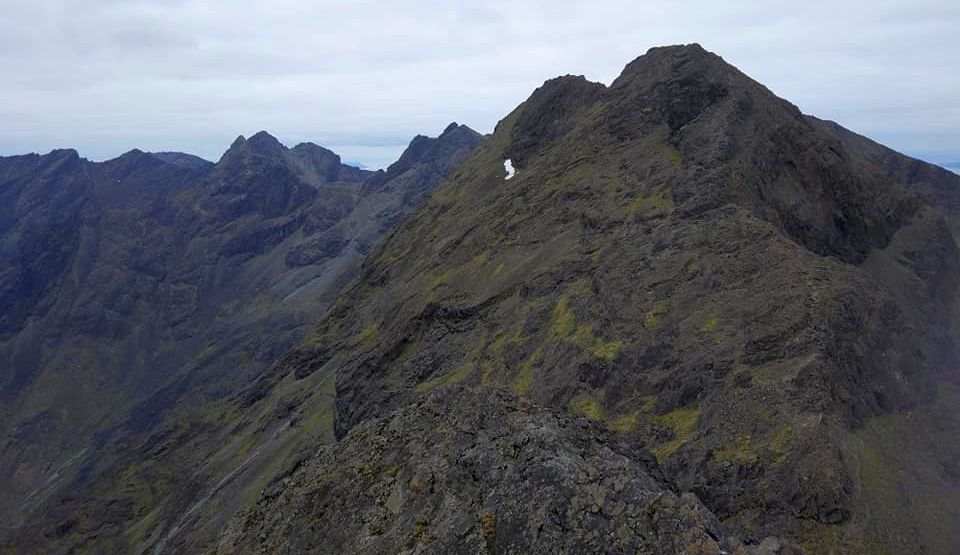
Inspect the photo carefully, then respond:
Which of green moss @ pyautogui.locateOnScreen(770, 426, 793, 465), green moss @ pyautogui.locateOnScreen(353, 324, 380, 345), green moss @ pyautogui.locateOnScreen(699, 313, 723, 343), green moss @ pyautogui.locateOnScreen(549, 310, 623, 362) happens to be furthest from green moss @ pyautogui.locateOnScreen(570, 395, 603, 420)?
green moss @ pyautogui.locateOnScreen(353, 324, 380, 345)

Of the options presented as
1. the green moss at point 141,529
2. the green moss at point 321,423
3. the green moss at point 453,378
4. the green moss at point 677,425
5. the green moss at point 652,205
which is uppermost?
the green moss at point 652,205

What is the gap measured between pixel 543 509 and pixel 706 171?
173 ft

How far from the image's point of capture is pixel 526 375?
190 ft

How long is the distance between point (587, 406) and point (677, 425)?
8.03 m

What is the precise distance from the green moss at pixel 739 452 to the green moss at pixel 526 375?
19.4 meters

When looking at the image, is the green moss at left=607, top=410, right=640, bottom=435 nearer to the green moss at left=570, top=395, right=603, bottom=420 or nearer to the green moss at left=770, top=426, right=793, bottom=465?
the green moss at left=570, top=395, right=603, bottom=420

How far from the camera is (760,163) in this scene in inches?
2707

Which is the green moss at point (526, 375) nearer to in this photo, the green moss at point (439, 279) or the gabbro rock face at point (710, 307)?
the gabbro rock face at point (710, 307)

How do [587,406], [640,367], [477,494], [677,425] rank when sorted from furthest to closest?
1. [587,406]
2. [640,367]
3. [677,425]
4. [477,494]

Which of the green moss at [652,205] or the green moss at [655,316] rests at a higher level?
the green moss at [652,205]

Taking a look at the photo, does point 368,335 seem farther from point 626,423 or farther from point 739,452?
point 739,452

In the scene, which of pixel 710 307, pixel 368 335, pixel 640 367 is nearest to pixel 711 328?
pixel 710 307

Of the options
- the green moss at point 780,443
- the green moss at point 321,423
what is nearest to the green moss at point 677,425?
the green moss at point 780,443

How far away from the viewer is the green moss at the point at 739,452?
3716cm
